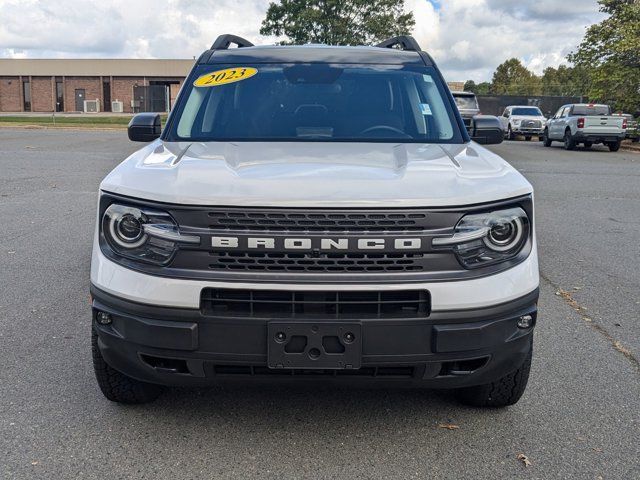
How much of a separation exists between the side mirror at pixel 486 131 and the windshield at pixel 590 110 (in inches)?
907

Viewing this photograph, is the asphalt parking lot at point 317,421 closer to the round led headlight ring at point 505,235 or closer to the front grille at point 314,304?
the front grille at point 314,304

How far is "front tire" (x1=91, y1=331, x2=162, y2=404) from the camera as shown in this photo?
337 centimetres

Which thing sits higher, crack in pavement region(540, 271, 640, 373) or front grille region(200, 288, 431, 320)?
front grille region(200, 288, 431, 320)

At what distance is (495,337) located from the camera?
2959 mm

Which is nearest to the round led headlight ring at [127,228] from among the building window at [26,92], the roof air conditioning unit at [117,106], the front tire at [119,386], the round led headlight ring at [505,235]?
the front tire at [119,386]

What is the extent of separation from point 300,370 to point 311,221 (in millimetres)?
609

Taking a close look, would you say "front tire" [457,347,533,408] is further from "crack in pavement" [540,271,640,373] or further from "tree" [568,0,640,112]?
"tree" [568,0,640,112]

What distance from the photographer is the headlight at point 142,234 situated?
2902 mm

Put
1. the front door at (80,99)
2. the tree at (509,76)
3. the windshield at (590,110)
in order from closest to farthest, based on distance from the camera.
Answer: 1. the windshield at (590,110)
2. the front door at (80,99)
3. the tree at (509,76)

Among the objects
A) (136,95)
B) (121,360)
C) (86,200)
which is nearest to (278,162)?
(121,360)

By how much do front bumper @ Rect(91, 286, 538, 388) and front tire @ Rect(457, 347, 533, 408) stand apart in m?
0.39

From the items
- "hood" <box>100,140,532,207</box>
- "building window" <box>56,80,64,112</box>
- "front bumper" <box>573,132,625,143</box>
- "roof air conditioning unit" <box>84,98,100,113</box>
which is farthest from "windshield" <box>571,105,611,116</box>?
"building window" <box>56,80,64,112</box>

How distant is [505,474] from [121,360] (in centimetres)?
169

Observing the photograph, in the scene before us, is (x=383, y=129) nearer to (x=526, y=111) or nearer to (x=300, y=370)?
(x=300, y=370)
